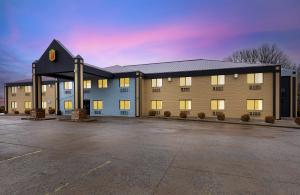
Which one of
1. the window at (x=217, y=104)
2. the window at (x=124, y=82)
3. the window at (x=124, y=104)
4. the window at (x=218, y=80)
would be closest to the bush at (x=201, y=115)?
the window at (x=217, y=104)

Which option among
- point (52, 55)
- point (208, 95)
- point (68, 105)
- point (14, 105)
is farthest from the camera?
point (14, 105)

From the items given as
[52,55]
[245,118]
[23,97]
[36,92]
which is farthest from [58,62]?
[245,118]

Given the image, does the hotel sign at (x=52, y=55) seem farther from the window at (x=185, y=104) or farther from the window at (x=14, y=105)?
the window at (x=14, y=105)

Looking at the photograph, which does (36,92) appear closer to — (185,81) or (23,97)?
(23,97)

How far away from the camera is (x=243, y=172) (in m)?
5.61

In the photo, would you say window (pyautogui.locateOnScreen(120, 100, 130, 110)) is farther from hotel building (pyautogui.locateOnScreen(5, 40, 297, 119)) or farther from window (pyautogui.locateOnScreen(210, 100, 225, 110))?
window (pyautogui.locateOnScreen(210, 100, 225, 110))

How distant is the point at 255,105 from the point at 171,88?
11602 mm

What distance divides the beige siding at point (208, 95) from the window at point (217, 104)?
410mm

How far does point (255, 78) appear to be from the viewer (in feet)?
78.5

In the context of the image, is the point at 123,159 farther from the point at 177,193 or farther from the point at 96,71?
the point at 96,71

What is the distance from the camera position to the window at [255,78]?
23719 millimetres

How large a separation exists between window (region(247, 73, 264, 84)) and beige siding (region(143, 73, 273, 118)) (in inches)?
14.5

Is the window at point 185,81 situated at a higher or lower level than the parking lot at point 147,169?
higher

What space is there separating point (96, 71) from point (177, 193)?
23.5 metres
